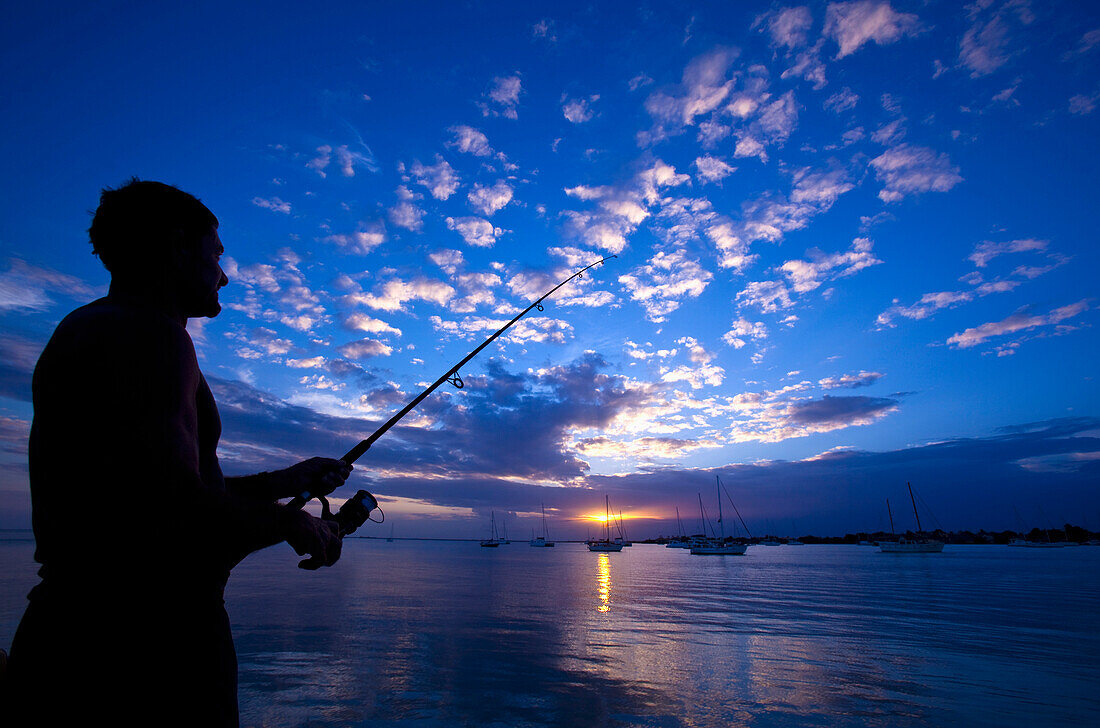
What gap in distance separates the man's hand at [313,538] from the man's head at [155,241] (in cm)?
89

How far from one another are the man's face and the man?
27 cm

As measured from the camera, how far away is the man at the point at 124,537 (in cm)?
139

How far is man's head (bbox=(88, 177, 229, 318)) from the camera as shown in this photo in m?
1.81

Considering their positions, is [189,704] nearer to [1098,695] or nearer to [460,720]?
[460,720]

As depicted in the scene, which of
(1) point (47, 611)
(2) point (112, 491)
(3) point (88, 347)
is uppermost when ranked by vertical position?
(3) point (88, 347)

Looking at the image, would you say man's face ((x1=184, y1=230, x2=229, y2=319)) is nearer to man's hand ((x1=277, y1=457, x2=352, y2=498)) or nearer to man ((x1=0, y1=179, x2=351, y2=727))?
man ((x1=0, y1=179, x2=351, y2=727))

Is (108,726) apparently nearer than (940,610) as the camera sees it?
Yes

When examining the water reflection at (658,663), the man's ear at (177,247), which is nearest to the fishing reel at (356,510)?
the man's ear at (177,247)

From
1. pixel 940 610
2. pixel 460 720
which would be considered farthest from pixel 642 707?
pixel 940 610

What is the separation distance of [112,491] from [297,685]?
11.7 m

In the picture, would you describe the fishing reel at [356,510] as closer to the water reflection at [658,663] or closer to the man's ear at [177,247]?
the man's ear at [177,247]

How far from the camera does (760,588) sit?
3534cm

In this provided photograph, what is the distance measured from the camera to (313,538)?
1.92 m

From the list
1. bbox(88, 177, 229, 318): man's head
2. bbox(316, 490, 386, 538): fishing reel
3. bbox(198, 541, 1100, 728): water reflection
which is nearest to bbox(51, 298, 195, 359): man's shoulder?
bbox(88, 177, 229, 318): man's head
